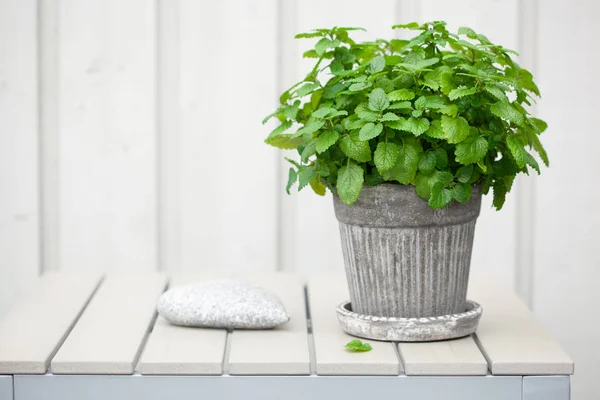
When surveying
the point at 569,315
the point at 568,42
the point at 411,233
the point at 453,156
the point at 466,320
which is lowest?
the point at 569,315

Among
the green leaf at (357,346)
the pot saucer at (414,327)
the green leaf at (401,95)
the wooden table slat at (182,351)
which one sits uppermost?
the green leaf at (401,95)

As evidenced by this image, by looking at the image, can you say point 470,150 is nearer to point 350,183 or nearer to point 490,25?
point 350,183

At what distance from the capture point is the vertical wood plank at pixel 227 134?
208 centimetres

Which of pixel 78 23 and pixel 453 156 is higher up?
pixel 78 23

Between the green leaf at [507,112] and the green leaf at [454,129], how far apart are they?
47mm

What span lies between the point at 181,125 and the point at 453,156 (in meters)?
0.99

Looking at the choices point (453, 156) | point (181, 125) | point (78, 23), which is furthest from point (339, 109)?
point (78, 23)

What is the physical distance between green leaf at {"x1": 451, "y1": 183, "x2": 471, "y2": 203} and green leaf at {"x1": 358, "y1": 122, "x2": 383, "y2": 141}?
0.45ft

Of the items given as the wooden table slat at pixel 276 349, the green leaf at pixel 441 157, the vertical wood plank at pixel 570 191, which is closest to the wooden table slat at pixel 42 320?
the wooden table slat at pixel 276 349

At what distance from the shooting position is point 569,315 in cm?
216

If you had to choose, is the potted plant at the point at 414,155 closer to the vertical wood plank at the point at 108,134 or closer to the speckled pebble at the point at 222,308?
the speckled pebble at the point at 222,308

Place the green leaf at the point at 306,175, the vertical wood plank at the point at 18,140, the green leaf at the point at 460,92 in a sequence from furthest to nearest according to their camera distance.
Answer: the vertical wood plank at the point at 18,140 < the green leaf at the point at 306,175 < the green leaf at the point at 460,92

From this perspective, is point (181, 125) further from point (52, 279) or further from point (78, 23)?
point (52, 279)

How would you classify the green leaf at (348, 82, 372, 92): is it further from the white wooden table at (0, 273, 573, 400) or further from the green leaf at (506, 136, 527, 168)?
the white wooden table at (0, 273, 573, 400)
